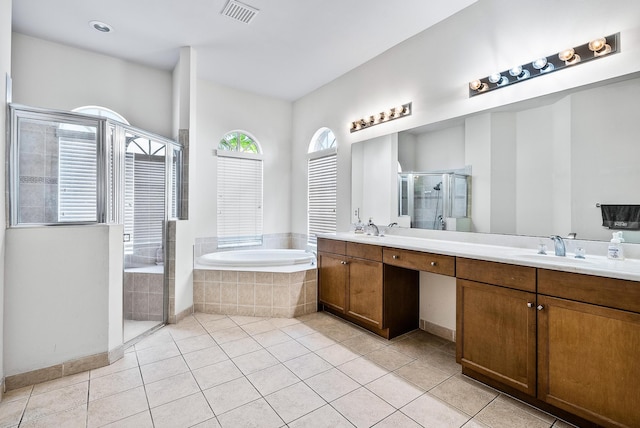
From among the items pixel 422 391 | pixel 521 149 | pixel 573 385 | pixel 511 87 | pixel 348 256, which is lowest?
pixel 422 391

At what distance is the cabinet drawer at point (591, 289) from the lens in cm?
137

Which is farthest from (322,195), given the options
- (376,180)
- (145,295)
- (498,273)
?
(498,273)

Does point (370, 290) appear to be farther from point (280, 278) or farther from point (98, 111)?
point (98, 111)

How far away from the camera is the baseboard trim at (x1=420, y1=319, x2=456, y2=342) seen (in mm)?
2658

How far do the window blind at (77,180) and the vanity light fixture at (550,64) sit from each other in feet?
10.1

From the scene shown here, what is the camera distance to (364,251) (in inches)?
110

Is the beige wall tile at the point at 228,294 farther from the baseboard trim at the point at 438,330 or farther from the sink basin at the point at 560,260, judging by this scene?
the sink basin at the point at 560,260

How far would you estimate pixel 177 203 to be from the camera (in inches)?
130

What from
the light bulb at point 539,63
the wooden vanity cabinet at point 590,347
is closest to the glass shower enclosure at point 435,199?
the light bulb at point 539,63

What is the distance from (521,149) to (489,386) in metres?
1.67

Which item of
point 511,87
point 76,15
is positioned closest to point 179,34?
point 76,15

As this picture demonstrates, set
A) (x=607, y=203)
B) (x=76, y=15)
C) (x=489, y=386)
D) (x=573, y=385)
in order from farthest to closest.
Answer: (x=76, y=15) < (x=489, y=386) < (x=607, y=203) < (x=573, y=385)

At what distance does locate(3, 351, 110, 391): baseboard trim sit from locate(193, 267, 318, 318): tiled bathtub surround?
1141mm

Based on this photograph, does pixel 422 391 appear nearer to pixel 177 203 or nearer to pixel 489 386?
pixel 489 386
